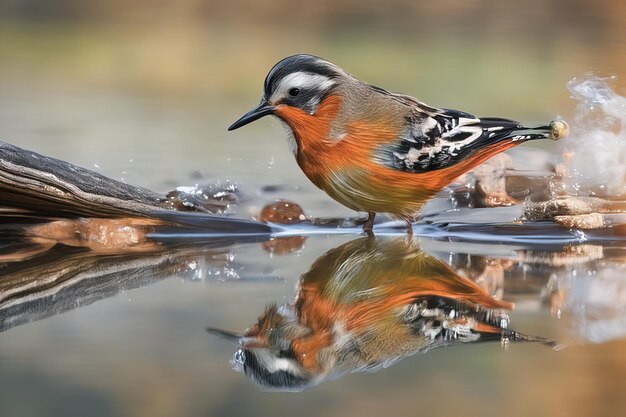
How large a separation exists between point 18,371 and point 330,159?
4.70 ft

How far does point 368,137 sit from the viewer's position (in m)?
2.82

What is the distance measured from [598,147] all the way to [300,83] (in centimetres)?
113

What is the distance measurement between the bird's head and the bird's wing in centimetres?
24

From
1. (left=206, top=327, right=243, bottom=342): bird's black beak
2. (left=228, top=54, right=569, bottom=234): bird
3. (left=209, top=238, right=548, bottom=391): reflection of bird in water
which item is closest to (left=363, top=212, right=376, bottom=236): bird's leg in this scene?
(left=228, top=54, right=569, bottom=234): bird

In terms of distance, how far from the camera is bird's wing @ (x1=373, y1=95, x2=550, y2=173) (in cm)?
282

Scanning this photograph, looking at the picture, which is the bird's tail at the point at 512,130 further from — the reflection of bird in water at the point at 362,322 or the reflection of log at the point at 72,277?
the reflection of log at the point at 72,277

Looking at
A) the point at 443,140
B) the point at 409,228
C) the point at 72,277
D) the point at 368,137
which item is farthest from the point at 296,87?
the point at 72,277

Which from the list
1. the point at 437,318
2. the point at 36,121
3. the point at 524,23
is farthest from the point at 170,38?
the point at 437,318

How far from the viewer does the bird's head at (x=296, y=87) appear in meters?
2.70

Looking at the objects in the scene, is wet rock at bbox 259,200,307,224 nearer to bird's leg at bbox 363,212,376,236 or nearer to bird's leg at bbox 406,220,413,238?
bird's leg at bbox 363,212,376,236

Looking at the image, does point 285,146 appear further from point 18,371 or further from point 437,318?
point 18,371

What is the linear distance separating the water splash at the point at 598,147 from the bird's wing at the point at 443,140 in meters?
0.43

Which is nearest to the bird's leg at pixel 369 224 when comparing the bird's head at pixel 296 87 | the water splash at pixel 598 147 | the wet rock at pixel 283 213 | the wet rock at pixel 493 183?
the wet rock at pixel 283 213

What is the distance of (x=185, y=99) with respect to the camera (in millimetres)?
3939
